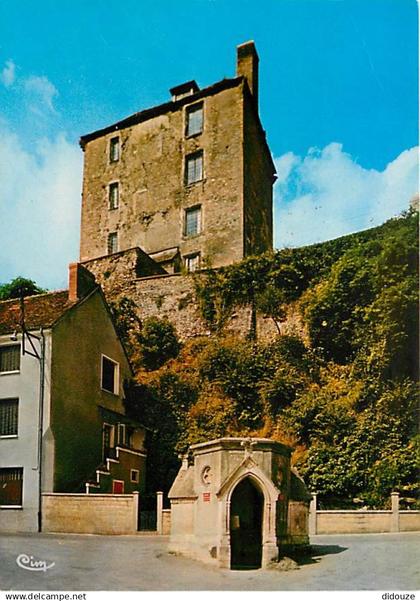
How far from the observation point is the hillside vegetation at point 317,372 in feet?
64.6

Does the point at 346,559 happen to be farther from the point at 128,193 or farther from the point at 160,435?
the point at 128,193

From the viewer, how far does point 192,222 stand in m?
31.4

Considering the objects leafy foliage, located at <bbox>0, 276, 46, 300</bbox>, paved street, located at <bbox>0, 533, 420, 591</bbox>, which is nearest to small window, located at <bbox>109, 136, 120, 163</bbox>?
leafy foliage, located at <bbox>0, 276, 46, 300</bbox>

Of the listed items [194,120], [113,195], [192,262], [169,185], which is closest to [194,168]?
[169,185]

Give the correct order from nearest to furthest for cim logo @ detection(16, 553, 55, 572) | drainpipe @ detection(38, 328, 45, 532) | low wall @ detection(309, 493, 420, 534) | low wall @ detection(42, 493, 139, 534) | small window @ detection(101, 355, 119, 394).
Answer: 1. cim logo @ detection(16, 553, 55, 572)
2. low wall @ detection(309, 493, 420, 534)
3. low wall @ detection(42, 493, 139, 534)
4. drainpipe @ detection(38, 328, 45, 532)
5. small window @ detection(101, 355, 119, 394)

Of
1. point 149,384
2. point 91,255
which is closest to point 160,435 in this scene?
point 149,384

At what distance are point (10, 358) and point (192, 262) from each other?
12.0m

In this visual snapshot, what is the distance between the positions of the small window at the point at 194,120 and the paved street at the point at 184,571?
2043 centimetres

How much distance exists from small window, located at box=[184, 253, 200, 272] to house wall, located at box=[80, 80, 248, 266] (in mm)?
247

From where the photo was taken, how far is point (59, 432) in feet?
64.4

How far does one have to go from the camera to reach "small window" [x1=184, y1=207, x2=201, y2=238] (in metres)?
31.2

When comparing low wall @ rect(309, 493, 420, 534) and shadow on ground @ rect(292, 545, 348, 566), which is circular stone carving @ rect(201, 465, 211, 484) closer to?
shadow on ground @ rect(292, 545, 348, 566)

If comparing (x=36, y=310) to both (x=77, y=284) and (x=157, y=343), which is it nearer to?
(x=77, y=284)

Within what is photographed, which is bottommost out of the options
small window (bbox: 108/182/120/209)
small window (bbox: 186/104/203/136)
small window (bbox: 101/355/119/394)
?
small window (bbox: 101/355/119/394)
